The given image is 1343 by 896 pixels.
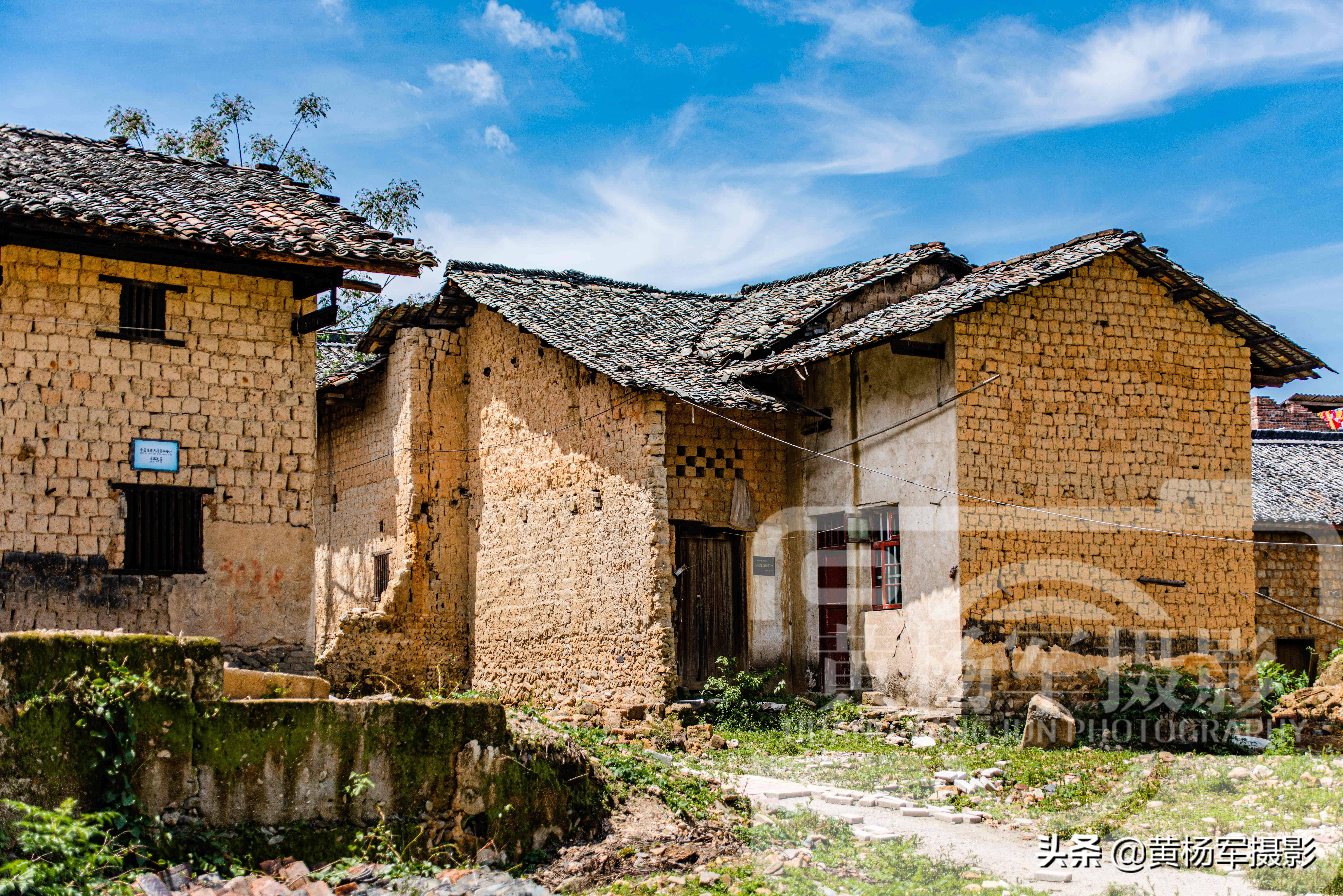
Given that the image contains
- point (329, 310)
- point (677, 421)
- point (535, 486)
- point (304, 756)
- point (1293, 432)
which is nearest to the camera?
point (304, 756)

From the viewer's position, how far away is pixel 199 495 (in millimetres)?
10758

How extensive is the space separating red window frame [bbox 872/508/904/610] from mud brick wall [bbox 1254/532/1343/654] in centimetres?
759

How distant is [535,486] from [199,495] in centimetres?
549

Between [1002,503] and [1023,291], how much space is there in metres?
2.30

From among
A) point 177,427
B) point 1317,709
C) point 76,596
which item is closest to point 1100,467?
point 1317,709

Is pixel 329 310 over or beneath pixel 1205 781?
over

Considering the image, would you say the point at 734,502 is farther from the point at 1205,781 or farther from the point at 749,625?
the point at 1205,781

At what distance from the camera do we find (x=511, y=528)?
1617 centimetres

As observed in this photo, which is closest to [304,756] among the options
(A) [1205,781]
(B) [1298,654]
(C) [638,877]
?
(C) [638,877]

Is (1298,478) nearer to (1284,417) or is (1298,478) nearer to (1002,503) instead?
(1284,417)

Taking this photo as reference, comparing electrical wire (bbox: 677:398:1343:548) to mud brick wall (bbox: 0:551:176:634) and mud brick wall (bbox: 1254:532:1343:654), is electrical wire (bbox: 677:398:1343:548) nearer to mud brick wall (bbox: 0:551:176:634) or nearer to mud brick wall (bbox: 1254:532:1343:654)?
mud brick wall (bbox: 1254:532:1343:654)

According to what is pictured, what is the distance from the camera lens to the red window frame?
14.1m

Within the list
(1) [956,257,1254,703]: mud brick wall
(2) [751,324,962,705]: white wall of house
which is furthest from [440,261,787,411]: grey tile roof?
(1) [956,257,1254,703]: mud brick wall

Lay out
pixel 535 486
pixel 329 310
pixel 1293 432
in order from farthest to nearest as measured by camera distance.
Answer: pixel 1293 432 → pixel 535 486 → pixel 329 310
